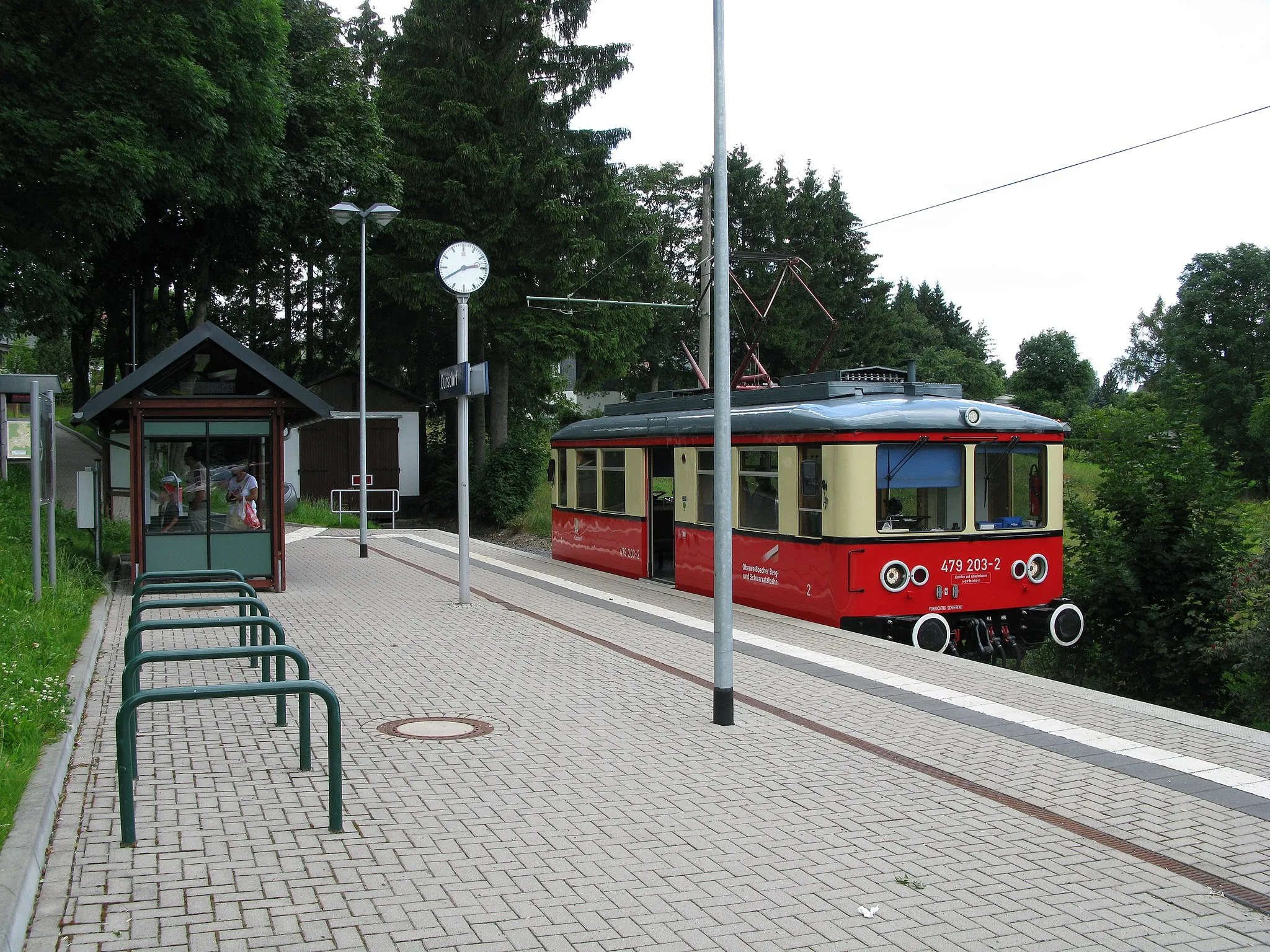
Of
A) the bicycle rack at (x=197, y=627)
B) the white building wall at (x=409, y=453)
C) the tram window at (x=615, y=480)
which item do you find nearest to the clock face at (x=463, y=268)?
the tram window at (x=615, y=480)

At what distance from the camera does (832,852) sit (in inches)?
222

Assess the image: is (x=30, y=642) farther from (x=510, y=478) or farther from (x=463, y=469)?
(x=510, y=478)

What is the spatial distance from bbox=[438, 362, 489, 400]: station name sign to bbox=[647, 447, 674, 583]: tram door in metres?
3.48

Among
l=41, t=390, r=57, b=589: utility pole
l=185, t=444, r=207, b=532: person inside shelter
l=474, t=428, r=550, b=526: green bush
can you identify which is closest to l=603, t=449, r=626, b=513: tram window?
l=185, t=444, r=207, b=532: person inside shelter

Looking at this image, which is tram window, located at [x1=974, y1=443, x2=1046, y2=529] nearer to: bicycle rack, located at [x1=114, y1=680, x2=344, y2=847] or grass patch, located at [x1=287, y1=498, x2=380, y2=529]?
bicycle rack, located at [x1=114, y1=680, x2=344, y2=847]

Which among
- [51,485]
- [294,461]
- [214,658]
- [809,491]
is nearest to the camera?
[214,658]

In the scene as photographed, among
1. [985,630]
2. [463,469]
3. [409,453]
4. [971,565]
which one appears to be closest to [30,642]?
[463,469]

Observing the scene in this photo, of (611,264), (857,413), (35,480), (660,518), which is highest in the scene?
(611,264)

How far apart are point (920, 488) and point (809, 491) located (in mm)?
1154

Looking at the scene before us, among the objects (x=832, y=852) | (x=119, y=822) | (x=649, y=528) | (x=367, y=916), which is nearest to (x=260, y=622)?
(x=119, y=822)

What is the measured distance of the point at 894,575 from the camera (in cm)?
1218

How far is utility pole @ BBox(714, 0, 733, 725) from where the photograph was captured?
8.02 m

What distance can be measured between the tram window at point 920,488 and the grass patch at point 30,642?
7.68m

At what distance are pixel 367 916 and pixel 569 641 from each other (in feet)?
23.6
